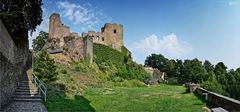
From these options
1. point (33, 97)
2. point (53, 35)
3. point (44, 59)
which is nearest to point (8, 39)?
point (33, 97)

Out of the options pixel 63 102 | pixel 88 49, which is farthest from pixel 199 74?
pixel 63 102

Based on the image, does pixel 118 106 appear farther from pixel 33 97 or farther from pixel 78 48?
pixel 78 48

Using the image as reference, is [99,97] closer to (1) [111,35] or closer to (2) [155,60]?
(1) [111,35]

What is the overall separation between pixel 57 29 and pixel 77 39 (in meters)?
6.62

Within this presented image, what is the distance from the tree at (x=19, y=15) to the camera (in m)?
16.5

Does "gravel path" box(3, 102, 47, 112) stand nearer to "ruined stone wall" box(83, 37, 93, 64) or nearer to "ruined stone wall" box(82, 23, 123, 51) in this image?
"ruined stone wall" box(83, 37, 93, 64)

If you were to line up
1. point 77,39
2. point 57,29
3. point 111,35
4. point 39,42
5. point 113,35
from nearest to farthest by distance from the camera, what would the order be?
point 77,39 < point 57,29 < point 39,42 < point 111,35 < point 113,35

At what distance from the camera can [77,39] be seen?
4309cm

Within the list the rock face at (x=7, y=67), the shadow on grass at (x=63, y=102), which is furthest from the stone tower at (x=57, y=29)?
the rock face at (x=7, y=67)

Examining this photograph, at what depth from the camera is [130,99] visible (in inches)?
834

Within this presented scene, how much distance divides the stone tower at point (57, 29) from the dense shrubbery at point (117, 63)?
4939 mm

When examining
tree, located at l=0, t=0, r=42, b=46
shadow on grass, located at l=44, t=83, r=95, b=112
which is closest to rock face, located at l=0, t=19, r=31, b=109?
tree, located at l=0, t=0, r=42, b=46

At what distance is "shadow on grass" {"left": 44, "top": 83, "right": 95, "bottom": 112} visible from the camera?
16.6 meters

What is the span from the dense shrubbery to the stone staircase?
2266 cm
